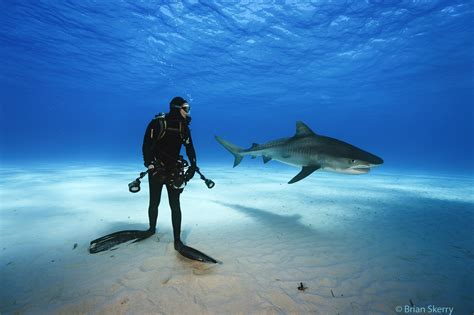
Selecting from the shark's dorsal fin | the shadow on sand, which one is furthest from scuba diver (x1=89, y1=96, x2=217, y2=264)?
the shark's dorsal fin

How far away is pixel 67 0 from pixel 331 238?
20.3 metres

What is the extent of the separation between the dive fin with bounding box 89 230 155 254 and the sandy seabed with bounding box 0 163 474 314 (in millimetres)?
176

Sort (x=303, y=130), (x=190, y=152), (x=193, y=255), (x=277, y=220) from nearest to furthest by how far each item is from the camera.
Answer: (x=193, y=255) → (x=190, y=152) → (x=277, y=220) → (x=303, y=130)

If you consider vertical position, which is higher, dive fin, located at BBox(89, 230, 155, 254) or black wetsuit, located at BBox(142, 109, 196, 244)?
black wetsuit, located at BBox(142, 109, 196, 244)

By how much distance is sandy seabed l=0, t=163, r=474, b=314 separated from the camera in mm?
2705

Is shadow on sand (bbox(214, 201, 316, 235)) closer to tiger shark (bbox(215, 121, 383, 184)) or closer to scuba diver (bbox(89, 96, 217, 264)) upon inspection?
tiger shark (bbox(215, 121, 383, 184))

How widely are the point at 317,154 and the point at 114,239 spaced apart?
4.58m

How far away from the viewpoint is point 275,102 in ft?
158

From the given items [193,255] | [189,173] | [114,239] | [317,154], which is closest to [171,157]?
[189,173]

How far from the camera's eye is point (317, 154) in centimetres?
577

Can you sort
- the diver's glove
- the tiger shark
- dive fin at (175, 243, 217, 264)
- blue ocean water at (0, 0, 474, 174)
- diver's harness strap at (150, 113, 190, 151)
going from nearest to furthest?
dive fin at (175, 243, 217, 264)
diver's harness strap at (150, 113, 190, 151)
the diver's glove
the tiger shark
blue ocean water at (0, 0, 474, 174)

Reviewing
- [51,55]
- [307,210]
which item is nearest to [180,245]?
[307,210]

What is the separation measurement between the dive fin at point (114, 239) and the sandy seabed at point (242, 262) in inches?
6.9

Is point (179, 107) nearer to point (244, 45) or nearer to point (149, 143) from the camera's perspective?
point (149, 143)
